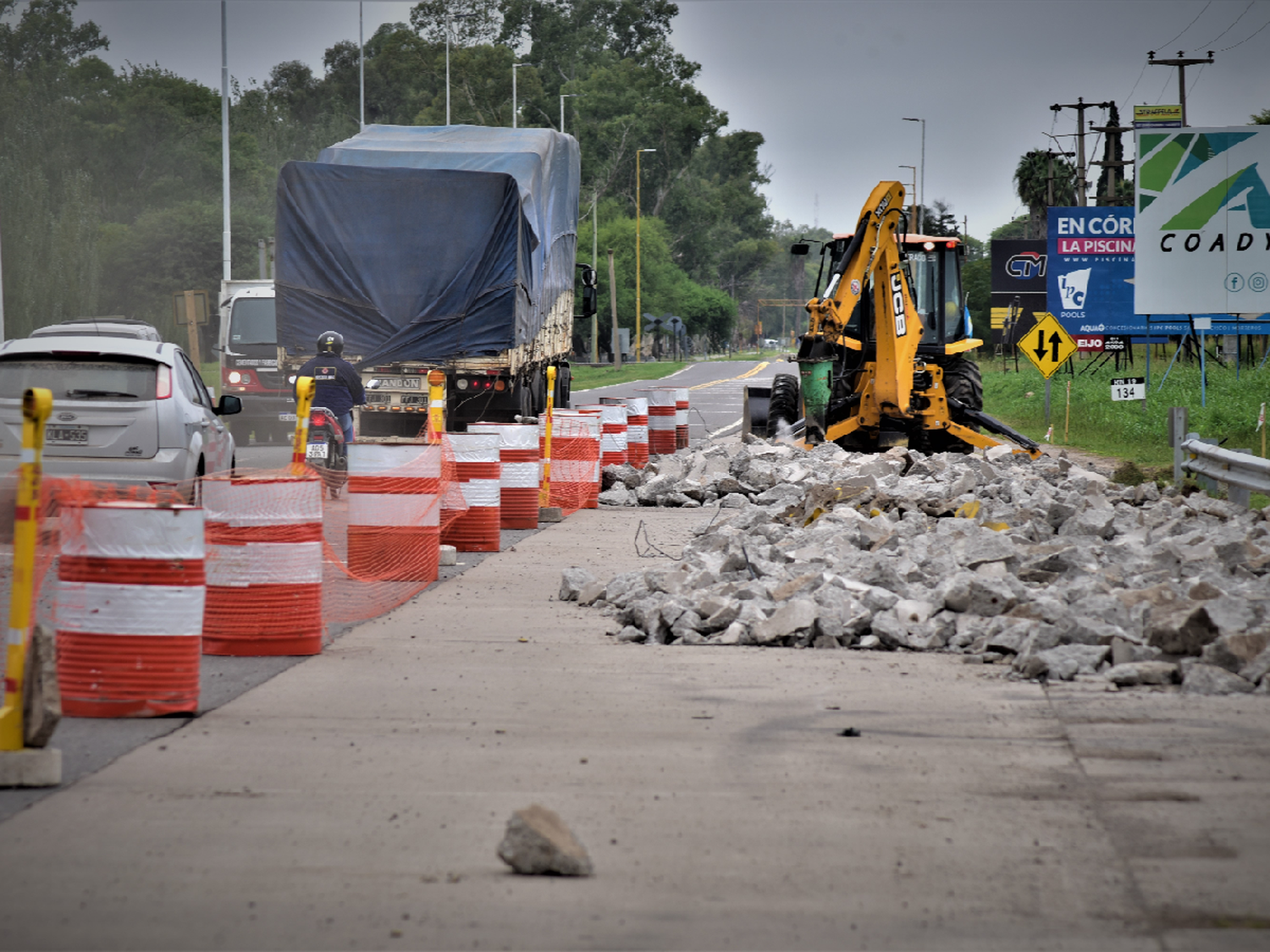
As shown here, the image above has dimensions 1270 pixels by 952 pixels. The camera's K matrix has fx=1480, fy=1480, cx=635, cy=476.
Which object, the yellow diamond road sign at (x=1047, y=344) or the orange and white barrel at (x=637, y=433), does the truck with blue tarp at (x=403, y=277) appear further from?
the yellow diamond road sign at (x=1047, y=344)

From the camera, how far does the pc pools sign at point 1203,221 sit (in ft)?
75.5

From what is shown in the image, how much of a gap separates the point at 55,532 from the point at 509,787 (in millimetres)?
2663

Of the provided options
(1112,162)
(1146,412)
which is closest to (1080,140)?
(1112,162)

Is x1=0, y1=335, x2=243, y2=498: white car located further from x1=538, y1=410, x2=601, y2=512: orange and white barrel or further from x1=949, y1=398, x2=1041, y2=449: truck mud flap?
x1=949, y1=398, x2=1041, y2=449: truck mud flap

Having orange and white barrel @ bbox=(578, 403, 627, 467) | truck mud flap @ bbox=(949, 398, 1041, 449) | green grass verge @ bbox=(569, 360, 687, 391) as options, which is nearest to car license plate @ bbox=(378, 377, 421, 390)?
orange and white barrel @ bbox=(578, 403, 627, 467)

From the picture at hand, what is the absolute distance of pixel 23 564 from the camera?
5.43 metres

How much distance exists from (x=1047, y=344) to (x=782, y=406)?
20.8ft

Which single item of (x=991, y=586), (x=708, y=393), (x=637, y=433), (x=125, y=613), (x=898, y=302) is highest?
(x=898, y=302)

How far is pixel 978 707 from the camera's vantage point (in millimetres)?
6777

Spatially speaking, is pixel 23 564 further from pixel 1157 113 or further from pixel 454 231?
pixel 1157 113

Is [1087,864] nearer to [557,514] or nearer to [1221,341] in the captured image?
[557,514]

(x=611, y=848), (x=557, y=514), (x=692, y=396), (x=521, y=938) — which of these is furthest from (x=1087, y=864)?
(x=692, y=396)

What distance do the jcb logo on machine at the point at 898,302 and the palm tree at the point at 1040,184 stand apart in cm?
7405

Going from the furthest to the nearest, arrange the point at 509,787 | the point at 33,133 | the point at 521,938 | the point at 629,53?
the point at 629,53 < the point at 33,133 < the point at 509,787 < the point at 521,938
